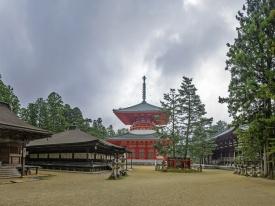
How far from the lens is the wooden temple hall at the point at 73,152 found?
123ft

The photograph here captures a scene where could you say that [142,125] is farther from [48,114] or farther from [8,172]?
[8,172]

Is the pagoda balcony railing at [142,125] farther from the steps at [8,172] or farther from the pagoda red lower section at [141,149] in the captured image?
the steps at [8,172]

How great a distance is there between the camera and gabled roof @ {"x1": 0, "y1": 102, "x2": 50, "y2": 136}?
81.6ft

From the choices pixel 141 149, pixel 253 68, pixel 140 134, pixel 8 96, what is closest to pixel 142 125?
pixel 140 134

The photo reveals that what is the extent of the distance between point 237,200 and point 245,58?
15.8 metres

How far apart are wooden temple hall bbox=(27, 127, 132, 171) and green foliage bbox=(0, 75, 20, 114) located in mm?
9031

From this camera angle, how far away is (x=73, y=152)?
39438mm

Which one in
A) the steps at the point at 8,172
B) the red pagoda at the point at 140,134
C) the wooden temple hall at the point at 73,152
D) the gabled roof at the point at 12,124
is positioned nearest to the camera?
the gabled roof at the point at 12,124

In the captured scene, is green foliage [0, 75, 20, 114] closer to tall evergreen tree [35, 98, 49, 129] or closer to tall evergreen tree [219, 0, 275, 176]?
tall evergreen tree [35, 98, 49, 129]

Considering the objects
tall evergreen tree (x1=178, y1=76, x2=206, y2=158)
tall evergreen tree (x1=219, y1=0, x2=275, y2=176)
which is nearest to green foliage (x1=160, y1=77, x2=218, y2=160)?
tall evergreen tree (x1=178, y1=76, x2=206, y2=158)

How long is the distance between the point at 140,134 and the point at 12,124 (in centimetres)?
4193

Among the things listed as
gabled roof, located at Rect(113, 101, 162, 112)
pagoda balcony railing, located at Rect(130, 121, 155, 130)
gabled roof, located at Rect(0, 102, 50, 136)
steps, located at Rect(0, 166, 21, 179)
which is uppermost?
gabled roof, located at Rect(113, 101, 162, 112)

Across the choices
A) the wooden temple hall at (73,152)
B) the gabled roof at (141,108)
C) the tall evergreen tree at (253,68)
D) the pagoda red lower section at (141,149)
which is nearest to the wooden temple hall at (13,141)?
the wooden temple hall at (73,152)

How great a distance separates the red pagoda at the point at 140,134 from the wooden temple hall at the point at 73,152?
67.1ft
